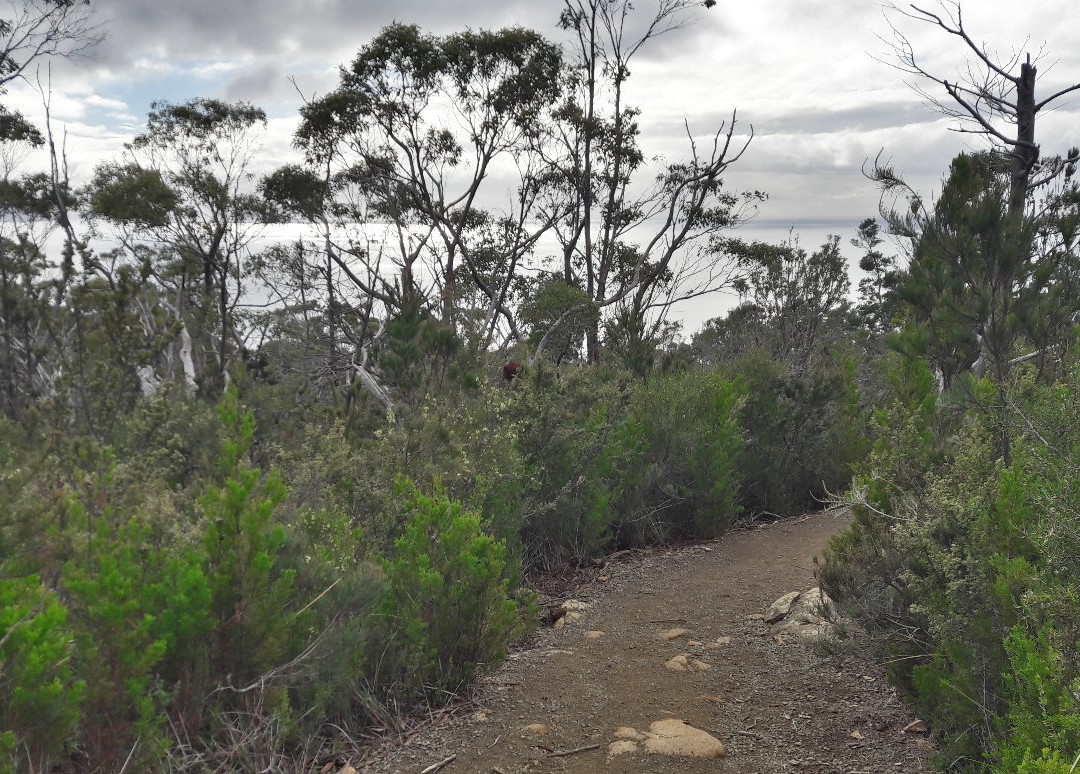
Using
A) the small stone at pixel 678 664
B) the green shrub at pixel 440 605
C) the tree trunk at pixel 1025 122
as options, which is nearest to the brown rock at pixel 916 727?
the small stone at pixel 678 664

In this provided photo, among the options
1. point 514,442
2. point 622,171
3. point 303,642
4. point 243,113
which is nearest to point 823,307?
point 622,171

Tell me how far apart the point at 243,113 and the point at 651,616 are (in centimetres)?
1827

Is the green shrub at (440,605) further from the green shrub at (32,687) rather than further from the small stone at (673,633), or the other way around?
the green shrub at (32,687)

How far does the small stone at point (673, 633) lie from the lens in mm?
5277

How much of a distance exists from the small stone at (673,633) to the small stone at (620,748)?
5.30 feet

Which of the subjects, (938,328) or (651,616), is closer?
(938,328)

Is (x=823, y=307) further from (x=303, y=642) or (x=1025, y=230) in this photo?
(x=303, y=642)

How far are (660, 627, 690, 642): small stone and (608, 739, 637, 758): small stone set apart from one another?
1.61 m

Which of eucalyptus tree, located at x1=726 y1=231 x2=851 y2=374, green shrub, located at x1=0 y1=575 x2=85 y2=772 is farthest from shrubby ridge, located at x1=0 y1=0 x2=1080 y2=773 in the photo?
eucalyptus tree, located at x1=726 y1=231 x2=851 y2=374

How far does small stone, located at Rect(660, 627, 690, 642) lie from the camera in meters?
5.28

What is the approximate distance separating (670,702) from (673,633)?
1162 mm

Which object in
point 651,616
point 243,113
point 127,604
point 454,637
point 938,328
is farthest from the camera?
point 243,113

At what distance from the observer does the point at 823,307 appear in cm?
2034

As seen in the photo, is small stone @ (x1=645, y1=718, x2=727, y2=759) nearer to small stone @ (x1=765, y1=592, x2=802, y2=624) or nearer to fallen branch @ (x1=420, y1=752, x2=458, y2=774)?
fallen branch @ (x1=420, y1=752, x2=458, y2=774)
